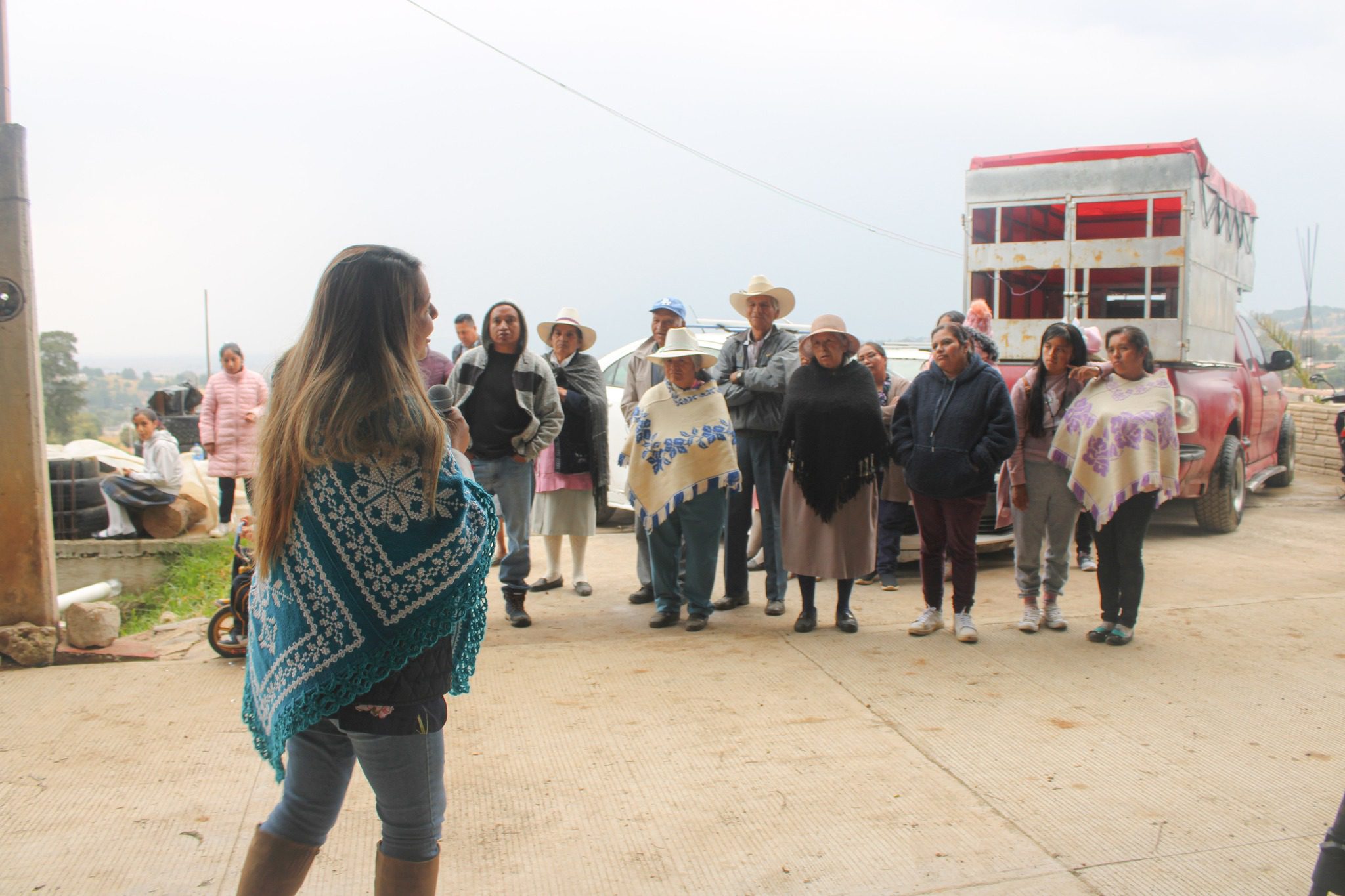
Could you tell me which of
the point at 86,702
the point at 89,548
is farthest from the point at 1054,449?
the point at 89,548

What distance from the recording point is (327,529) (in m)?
2.13

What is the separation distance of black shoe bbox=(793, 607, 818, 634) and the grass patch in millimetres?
4507

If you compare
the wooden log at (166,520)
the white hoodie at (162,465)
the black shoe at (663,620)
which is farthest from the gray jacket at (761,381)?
the wooden log at (166,520)

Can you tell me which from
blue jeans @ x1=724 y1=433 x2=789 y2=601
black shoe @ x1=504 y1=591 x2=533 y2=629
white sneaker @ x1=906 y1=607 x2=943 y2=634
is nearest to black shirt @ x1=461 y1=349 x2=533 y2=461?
black shoe @ x1=504 y1=591 x2=533 y2=629

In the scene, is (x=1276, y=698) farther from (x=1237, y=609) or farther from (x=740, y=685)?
(x=740, y=685)

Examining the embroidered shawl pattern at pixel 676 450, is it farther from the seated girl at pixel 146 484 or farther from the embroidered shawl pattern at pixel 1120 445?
the seated girl at pixel 146 484

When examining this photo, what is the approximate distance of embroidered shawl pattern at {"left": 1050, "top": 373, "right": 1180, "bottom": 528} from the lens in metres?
5.46

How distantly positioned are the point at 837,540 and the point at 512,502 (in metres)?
1.93

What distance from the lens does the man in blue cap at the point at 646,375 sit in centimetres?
674

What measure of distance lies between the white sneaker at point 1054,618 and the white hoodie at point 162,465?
863cm

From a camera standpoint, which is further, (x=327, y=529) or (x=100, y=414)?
(x=100, y=414)

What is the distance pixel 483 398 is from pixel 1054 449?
3.27 metres

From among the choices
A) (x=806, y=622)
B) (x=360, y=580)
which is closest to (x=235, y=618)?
(x=806, y=622)

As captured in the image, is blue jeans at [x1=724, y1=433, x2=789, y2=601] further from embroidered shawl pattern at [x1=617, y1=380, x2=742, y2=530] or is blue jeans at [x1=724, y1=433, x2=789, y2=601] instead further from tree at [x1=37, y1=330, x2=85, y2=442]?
tree at [x1=37, y1=330, x2=85, y2=442]
